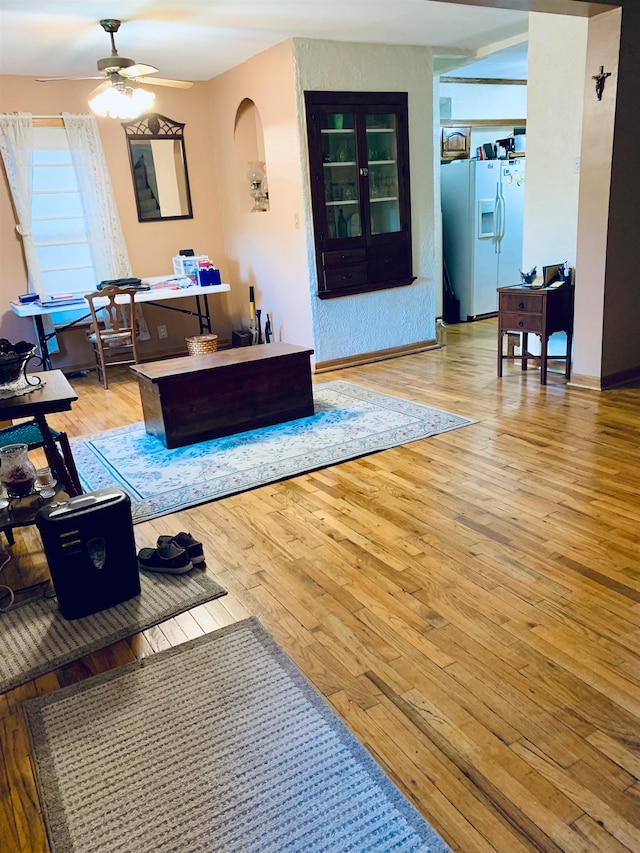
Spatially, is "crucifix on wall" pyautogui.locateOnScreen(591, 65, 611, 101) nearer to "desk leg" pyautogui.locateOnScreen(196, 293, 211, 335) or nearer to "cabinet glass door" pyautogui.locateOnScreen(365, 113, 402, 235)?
"cabinet glass door" pyautogui.locateOnScreen(365, 113, 402, 235)

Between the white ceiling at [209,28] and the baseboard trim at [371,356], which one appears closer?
the white ceiling at [209,28]

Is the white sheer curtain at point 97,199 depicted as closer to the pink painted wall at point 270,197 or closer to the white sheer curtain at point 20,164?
the white sheer curtain at point 20,164

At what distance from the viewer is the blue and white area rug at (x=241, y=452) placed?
335 centimetres

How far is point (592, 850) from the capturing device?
4.48ft

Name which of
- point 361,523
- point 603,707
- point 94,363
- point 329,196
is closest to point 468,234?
point 329,196

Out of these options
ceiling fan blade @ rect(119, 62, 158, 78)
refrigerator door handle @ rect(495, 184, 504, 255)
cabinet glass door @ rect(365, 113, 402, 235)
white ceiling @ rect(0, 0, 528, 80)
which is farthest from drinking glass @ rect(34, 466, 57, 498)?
refrigerator door handle @ rect(495, 184, 504, 255)

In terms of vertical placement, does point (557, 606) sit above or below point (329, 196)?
below

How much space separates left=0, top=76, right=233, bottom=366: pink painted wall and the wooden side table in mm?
3142

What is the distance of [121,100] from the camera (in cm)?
439

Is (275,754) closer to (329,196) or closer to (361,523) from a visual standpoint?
(361,523)

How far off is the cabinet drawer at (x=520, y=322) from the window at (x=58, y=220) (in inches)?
146

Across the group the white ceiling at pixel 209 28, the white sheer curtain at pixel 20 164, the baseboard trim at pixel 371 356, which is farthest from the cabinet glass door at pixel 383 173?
the white sheer curtain at pixel 20 164

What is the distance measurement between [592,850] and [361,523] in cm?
162

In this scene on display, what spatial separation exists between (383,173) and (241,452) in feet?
10.1
